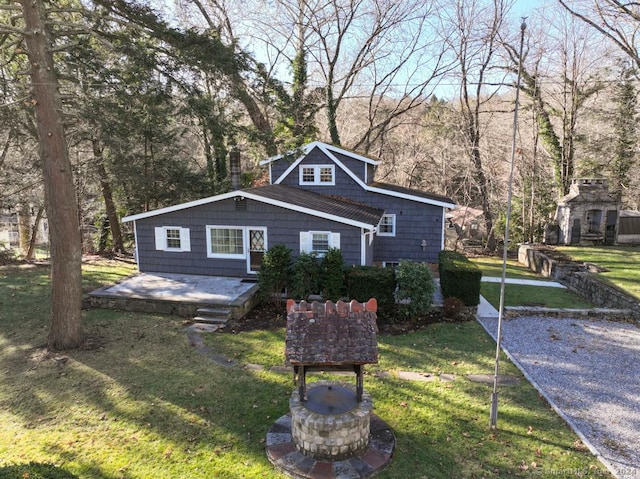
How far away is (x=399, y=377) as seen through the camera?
7996mm

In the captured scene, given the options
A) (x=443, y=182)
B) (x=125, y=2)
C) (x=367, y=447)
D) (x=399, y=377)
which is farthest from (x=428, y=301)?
(x=443, y=182)

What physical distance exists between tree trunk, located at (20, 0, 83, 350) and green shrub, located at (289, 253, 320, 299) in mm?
5624

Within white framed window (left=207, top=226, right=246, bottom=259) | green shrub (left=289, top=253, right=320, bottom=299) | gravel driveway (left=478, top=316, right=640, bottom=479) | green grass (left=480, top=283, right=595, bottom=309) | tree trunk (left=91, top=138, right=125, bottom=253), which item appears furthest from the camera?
tree trunk (left=91, top=138, right=125, bottom=253)

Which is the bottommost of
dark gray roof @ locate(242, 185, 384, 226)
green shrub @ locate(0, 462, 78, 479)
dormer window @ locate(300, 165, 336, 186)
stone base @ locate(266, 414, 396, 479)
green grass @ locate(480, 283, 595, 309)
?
stone base @ locate(266, 414, 396, 479)

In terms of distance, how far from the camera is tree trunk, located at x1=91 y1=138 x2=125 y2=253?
60.8 feet

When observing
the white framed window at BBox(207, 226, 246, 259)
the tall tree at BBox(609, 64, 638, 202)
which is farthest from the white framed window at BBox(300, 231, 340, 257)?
the tall tree at BBox(609, 64, 638, 202)

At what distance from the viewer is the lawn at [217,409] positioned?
552cm

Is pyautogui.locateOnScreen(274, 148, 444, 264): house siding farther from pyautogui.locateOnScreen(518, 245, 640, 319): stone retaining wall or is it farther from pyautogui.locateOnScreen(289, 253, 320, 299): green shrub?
pyautogui.locateOnScreen(289, 253, 320, 299): green shrub

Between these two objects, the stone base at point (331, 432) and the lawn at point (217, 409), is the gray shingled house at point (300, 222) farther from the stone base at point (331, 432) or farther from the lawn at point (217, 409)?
the stone base at point (331, 432)

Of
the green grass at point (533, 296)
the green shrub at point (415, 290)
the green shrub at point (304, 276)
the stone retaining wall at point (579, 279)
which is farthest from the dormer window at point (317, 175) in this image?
the stone retaining wall at point (579, 279)

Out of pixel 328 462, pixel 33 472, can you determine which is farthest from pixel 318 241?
pixel 33 472

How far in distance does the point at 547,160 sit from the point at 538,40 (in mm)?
7366

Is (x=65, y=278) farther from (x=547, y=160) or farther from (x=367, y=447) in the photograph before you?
(x=547, y=160)

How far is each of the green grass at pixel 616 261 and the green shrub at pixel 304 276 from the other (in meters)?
9.66
